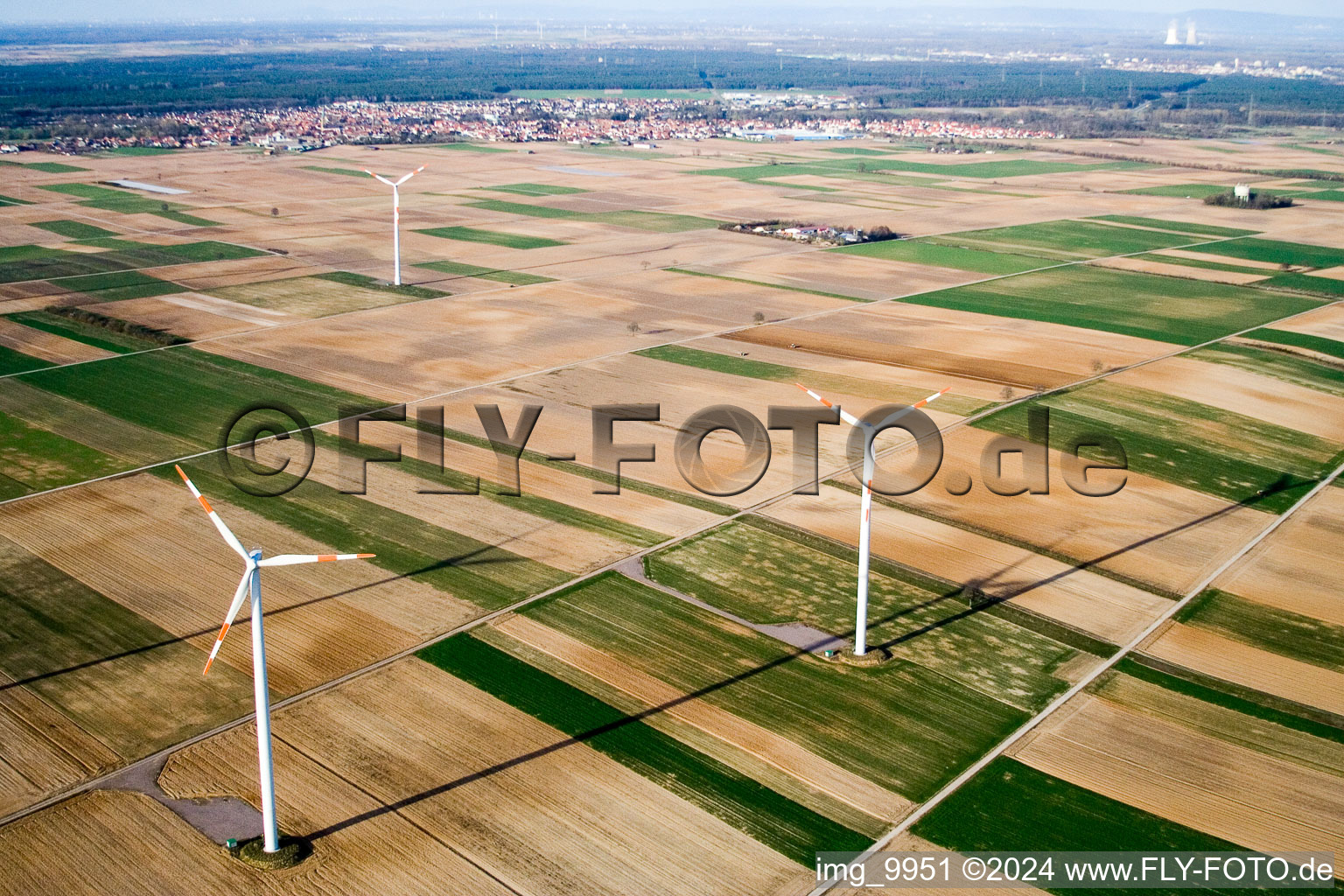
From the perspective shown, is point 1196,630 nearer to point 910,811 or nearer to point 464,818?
point 910,811

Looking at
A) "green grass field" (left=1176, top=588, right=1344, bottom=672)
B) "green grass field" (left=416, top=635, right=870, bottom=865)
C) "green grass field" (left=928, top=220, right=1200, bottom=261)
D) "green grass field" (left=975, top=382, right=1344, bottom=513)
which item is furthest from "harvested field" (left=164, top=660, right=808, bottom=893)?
"green grass field" (left=928, top=220, right=1200, bottom=261)

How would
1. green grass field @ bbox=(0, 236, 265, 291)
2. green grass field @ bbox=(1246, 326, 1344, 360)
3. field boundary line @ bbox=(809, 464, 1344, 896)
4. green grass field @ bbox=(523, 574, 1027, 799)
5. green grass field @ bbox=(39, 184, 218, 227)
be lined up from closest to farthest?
field boundary line @ bbox=(809, 464, 1344, 896)
green grass field @ bbox=(523, 574, 1027, 799)
green grass field @ bbox=(1246, 326, 1344, 360)
green grass field @ bbox=(0, 236, 265, 291)
green grass field @ bbox=(39, 184, 218, 227)

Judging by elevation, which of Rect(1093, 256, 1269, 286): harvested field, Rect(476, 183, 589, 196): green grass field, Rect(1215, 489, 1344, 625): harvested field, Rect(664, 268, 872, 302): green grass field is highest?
Rect(476, 183, 589, 196): green grass field

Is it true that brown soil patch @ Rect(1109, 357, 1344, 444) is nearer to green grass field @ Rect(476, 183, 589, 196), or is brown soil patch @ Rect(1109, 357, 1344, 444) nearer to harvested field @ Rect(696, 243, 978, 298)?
harvested field @ Rect(696, 243, 978, 298)

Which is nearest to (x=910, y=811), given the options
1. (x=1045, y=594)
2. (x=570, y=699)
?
(x=570, y=699)

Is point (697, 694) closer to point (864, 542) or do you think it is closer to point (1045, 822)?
point (864, 542)

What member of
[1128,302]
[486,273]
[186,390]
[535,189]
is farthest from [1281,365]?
[535,189]
